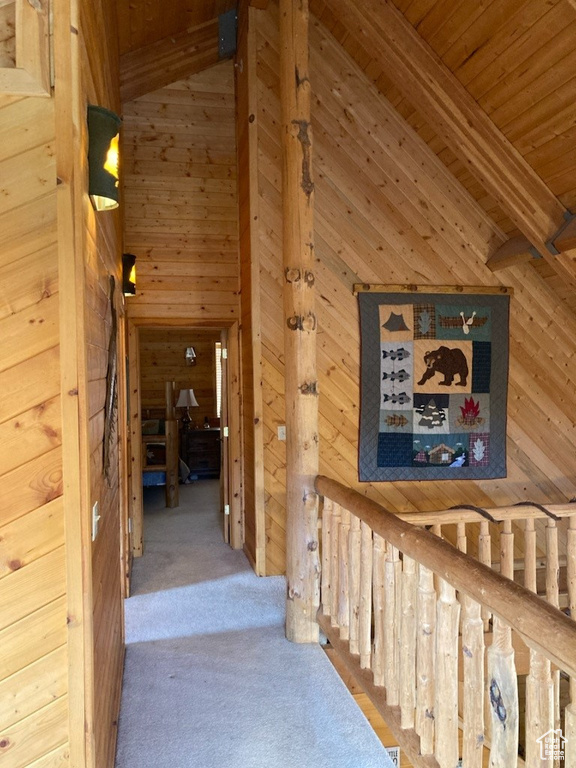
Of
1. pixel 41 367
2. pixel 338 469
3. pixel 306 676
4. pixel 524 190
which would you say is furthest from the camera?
pixel 338 469

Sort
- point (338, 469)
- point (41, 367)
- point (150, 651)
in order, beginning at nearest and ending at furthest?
point (41, 367) → point (150, 651) → point (338, 469)

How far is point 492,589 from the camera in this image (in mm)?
1474

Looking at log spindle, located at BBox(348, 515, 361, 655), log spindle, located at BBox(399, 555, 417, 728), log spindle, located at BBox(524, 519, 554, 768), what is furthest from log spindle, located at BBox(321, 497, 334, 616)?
log spindle, located at BBox(524, 519, 554, 768)

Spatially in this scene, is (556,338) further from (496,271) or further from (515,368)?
(496,271)

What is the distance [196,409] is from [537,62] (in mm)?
6614

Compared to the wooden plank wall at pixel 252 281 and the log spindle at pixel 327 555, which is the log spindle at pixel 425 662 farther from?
the wooden plank wall at pixel 252 281

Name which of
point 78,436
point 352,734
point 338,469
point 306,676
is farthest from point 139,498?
point 78,436

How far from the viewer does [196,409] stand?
332 inches

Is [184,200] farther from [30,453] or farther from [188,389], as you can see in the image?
[188,389]

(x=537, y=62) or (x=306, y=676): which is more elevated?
(x=537, y=62)

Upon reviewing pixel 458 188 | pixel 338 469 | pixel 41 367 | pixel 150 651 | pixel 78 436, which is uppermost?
pixel 458 188

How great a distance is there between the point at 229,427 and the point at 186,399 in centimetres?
307

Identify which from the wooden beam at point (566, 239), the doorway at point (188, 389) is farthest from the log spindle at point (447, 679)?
the doorway at point (188, 389)

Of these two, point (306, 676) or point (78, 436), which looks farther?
point (306, 676)
